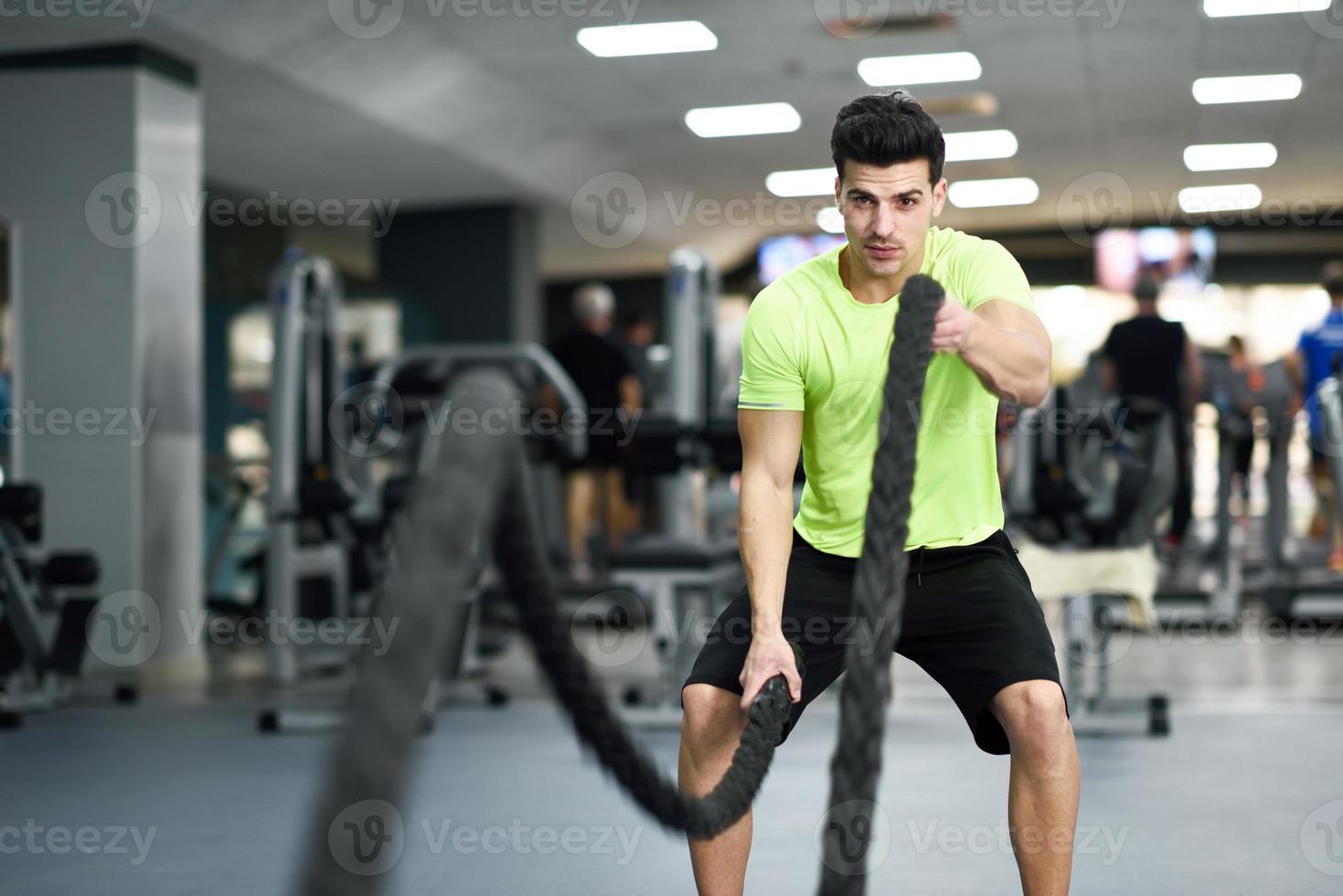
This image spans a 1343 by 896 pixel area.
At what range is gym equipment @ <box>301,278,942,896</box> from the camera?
0.87 metres

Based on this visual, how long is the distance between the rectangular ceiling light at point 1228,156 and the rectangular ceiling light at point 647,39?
415 cm

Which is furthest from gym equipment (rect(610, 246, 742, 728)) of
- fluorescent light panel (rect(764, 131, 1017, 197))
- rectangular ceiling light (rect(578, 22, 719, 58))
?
fluorescent light panel (rect(764, 131, 1017, 197))

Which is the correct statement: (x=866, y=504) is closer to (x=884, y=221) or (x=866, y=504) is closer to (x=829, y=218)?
(x=884, y=221)

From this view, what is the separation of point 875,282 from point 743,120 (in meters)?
7.04

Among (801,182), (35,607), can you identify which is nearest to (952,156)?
(801,182)

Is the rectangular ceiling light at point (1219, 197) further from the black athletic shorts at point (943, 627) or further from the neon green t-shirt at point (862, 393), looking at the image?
the black athletic shorts at point (943, 627)

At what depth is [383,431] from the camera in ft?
16.2

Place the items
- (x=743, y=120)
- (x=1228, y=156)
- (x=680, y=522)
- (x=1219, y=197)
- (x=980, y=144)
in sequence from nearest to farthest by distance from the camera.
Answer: (x=680, y=522)
(x=743, y=120)
(x=980, y=144)
(x=1228, y=156)
(x=1219, y=197)

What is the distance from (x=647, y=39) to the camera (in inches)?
276

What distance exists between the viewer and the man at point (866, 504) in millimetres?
1803

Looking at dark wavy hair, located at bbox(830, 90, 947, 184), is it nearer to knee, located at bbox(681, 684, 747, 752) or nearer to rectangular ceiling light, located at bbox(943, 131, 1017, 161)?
knee, located at bbox(681, 684, 747, 752)

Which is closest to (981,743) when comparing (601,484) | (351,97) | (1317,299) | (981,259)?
(981,259)

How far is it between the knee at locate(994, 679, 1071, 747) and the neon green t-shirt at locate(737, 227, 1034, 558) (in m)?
0.25

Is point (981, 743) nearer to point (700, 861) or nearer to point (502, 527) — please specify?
point (700, 861)
